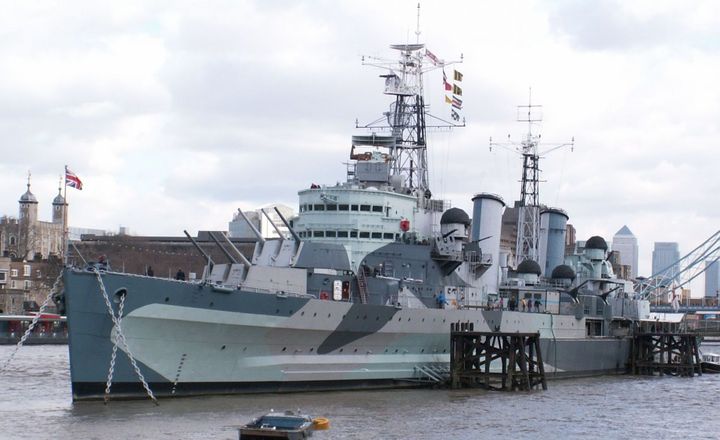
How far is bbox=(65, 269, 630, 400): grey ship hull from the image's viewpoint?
101 feet

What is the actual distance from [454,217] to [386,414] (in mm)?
12688

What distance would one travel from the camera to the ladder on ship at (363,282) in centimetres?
3731

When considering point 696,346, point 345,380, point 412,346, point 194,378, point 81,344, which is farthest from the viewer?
point 696,346

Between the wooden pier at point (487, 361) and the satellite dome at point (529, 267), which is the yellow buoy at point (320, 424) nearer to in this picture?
the wooden pier at point (487, 361)

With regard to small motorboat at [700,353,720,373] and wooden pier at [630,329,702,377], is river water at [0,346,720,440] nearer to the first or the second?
wooden pier at [630,329,702,377]

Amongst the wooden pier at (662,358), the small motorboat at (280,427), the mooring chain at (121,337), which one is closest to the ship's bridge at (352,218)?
the mooring chain at (121,337)

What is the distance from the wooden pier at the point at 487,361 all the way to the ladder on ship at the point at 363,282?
15.1 ft

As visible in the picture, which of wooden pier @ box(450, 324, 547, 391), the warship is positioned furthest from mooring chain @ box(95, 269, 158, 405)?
wooden pier @ box(450, 324, 547, 391)

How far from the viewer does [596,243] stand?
197 feet

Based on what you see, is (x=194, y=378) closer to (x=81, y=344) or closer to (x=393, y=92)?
(x=81, y=344)

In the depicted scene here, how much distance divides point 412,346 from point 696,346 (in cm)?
2639

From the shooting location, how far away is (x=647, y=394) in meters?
43.9

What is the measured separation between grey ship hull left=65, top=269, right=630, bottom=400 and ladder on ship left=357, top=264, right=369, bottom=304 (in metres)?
0.83

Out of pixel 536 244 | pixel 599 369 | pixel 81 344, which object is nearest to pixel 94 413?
pixel 81 344
